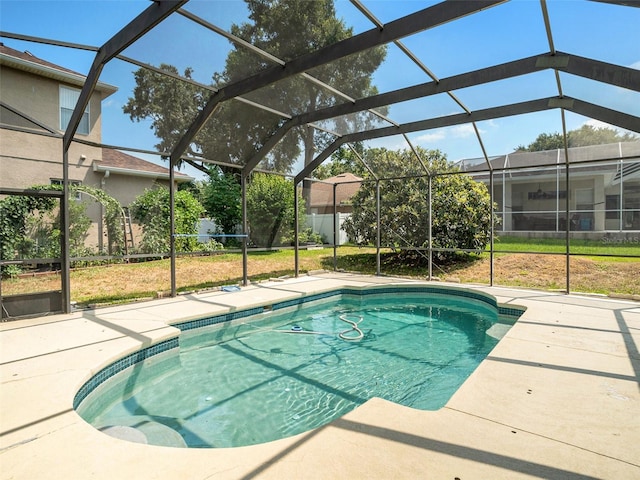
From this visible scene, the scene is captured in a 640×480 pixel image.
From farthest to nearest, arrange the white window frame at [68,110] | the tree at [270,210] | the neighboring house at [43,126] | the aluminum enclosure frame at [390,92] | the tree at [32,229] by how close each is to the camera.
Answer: the tree at [270,210] < the white window frame at [68,110] < the tree at [32,229] < the neighboring house at [43,126] < the aluminum enclosure frame at [390,92]

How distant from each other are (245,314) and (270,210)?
4.85 metres

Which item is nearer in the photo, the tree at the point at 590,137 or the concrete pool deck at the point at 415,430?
the concrete pool deck at the point at 415,430

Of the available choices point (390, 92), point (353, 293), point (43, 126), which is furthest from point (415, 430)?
point (43, 126)

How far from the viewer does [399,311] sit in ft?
22.2

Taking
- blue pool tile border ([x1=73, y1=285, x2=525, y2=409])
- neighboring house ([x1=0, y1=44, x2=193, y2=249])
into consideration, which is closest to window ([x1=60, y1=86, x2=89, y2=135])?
neighboring house ([x1=0, y1=44, x2=193, y2=249])

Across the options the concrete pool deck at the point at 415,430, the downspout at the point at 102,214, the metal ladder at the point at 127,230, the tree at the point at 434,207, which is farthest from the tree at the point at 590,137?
the downspout at the point at 102,214

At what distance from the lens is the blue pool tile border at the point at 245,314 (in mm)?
3279

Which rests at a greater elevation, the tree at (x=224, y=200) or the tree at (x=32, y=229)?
the tree at (x=224, y=200)

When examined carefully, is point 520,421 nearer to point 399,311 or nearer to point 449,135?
point 399,311

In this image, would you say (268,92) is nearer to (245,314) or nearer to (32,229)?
(245,314)

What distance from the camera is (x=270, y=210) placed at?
10.2 m

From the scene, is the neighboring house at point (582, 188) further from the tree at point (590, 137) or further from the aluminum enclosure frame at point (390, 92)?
the aluminum enclosure frame at point (390, 92)

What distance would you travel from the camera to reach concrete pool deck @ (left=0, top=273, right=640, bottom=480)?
1.79 metres

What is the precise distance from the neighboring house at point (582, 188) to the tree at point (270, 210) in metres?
4.73
